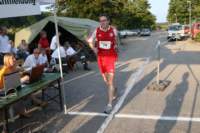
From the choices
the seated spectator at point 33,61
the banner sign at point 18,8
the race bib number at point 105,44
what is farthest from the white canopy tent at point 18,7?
the seated spectator at point 33,61

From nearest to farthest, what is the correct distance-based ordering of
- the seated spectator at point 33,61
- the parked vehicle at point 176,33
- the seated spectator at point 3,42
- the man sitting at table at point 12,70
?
the man sitting at table at point 12,70
the seated spectator at point 33,61
the seated spectator at point 3,42
the parked vehicle at point 176,33

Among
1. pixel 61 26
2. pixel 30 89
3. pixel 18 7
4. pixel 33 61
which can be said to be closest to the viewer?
pixel 18 7

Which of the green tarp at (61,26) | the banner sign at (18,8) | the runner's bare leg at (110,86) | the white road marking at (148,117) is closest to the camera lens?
the banner sign at (18,8)

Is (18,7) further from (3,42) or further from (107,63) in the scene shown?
(3,42)

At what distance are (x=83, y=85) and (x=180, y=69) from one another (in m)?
4.88

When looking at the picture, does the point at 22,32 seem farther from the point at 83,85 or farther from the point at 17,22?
the point at 17,22

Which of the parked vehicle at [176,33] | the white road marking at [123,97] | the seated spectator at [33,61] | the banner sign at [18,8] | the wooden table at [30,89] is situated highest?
the banner sign at [18,8]

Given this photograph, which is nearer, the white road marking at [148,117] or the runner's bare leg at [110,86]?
the white road marking at [148,117]

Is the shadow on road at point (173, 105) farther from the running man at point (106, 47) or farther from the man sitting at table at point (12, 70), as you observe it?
the man sitting at table at point (12, 70)

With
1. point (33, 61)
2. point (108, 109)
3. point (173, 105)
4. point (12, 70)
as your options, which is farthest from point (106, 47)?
point (33, 61)

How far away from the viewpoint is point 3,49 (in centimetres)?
1345

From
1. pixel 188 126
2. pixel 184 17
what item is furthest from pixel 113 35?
pixel 184 17

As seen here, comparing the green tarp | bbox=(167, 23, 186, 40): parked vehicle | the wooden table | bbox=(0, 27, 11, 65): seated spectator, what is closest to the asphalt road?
the wooden table

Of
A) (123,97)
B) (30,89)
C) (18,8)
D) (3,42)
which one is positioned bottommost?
(123,97)
